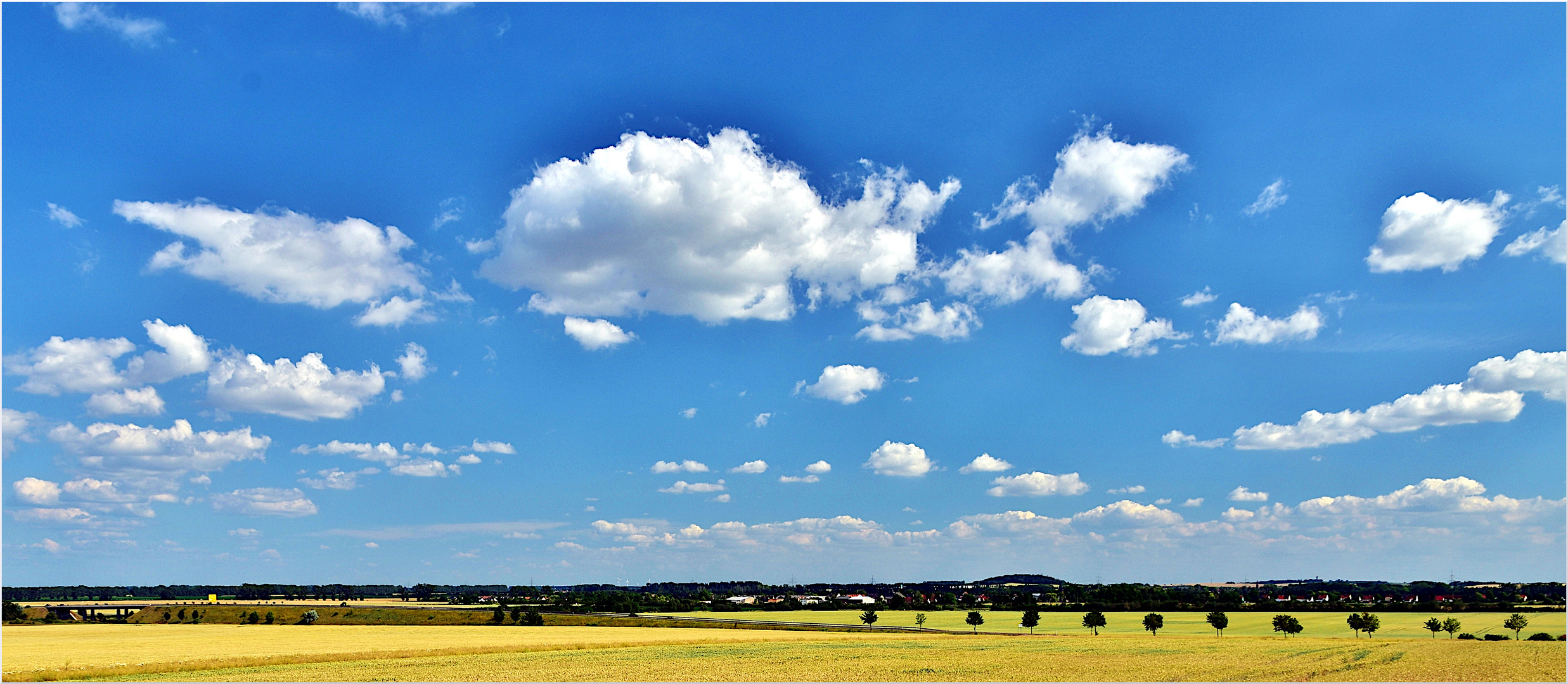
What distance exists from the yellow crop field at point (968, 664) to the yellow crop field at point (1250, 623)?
135 ft

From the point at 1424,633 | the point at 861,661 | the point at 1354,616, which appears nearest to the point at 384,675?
the point at 861,661

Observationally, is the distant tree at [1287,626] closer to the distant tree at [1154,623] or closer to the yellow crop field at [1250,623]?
the yellow crop field at [1250,623]

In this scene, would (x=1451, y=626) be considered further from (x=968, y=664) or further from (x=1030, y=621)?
(x=968, y=664)

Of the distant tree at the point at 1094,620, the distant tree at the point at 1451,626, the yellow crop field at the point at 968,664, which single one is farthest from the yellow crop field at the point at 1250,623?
the yellow crop field at the point at 968,664

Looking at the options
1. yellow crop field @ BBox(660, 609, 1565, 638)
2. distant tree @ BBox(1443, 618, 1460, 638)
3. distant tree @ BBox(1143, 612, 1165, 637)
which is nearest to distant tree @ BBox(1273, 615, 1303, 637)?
yellow crop field @ BBox(660, 609, 1565, 638)

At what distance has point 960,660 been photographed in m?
80.9

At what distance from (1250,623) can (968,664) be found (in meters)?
112

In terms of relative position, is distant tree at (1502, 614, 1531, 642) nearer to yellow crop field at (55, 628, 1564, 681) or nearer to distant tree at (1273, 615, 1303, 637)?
distant tree at (1273, 615, 1303, 637)

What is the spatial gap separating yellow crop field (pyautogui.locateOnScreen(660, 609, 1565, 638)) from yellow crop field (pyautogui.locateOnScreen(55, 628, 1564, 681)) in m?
41.1

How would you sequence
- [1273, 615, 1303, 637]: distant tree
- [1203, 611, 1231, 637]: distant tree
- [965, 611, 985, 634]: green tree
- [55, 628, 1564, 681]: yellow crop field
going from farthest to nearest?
[965, 611, 985, 634]: green tree, [1203, 611, 1231, 637]: distant tree, [1273, 615, 1303, 637]: distant tree, [55, 628, 1564, 681]: yellow crop field

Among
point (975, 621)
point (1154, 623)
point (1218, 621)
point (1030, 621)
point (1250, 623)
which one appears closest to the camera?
point (1218, 621)

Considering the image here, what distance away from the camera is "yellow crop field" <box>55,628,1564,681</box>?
67.4 metres

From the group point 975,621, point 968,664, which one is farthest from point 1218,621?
point 968,664

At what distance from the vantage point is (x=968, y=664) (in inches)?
3066
